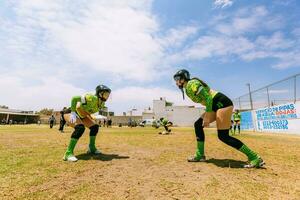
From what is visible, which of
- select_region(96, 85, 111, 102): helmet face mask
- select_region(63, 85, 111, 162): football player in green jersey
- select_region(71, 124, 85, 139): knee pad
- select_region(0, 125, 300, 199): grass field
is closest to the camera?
select_region(0, 125, 300, 199): grass field

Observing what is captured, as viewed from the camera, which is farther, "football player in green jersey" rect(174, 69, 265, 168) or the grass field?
"football player in green jersey" rect(174, 69, 265, 168)

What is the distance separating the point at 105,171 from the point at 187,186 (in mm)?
1816

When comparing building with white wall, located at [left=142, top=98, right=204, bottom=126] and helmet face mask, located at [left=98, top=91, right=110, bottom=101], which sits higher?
building with white wall, located at [left=142, top=98, right=204, bottom=126]

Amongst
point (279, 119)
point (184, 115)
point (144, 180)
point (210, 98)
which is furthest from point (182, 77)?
point (184, 115)

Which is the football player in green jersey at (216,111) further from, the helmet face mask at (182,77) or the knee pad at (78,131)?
the knee pad at (78,131)

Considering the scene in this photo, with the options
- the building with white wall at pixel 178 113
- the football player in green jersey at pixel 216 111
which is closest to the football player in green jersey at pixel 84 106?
the football player in green jersey at pixel 216 111

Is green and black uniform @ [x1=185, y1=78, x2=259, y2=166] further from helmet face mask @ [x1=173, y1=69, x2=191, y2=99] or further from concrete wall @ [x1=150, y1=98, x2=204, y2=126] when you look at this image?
concrete wall @ [x1=150, y1=98, x2=204, y2=126]

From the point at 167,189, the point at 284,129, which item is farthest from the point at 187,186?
the point at 284,129

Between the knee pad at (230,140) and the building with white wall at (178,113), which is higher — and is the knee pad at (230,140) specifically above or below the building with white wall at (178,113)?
below

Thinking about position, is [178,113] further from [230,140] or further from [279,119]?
[230,140]

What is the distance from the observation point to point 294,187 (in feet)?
12.7

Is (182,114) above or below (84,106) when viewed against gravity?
above

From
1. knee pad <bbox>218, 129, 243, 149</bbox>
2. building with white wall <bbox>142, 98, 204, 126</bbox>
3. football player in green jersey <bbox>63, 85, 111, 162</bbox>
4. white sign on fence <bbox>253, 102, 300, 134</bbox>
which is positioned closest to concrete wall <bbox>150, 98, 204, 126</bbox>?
building with white wall <bbox>142, 98, 204, 126</bbox>

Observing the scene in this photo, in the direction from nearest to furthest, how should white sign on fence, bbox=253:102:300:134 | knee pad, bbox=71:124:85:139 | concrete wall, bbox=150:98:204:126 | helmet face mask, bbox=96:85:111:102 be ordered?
knee pad, bbox=71:124:85:139 → helmet face mask, bbox=96:85:111:102 → white sign on fence, bbox=253:102:300:134 → concrete wall, bbox=150:98:204:126
